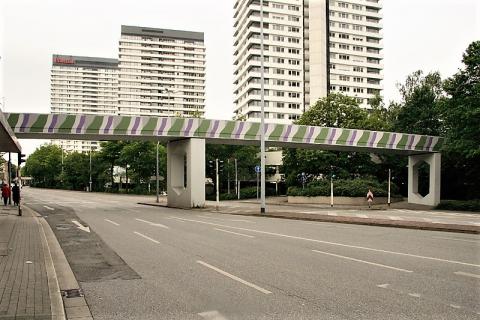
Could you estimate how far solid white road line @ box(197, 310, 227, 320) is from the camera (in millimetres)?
5660

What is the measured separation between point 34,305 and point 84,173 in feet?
283

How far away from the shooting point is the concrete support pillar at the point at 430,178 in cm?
3944

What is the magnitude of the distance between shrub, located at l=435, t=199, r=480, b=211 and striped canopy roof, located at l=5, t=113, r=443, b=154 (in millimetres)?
5387

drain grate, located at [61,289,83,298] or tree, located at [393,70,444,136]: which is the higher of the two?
tree, located at [393,70,444,136]

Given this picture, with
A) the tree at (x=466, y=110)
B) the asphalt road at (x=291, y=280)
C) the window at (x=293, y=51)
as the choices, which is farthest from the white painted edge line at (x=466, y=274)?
the window at (x=293, y=51)

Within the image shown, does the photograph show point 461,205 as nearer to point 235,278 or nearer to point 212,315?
point 235,278

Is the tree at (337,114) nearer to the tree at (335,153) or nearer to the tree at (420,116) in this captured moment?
the tree at (335,153)

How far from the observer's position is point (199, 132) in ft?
108

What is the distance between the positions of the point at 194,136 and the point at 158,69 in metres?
146

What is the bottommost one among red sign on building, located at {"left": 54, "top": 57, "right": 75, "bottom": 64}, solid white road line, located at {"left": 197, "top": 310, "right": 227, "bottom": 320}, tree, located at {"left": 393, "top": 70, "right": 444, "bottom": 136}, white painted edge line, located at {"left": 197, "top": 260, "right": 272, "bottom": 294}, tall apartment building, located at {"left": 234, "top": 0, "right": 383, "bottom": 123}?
white painted edge line, located at {"left": 197, "top": 260, "right": 272, "bottom": 294}

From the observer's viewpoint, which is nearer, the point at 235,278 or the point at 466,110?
the point at 235,278

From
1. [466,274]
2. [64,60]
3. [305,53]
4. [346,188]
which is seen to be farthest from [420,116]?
[64,60]

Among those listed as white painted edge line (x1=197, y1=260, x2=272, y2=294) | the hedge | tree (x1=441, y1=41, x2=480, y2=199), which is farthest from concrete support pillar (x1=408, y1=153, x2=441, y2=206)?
white painted edge line (x1=197, y1=260, x2=272, y2=294)

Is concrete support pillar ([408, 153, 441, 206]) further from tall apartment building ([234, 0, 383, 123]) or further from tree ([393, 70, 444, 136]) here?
tall apartment building ([234, 0, 383, 123])
